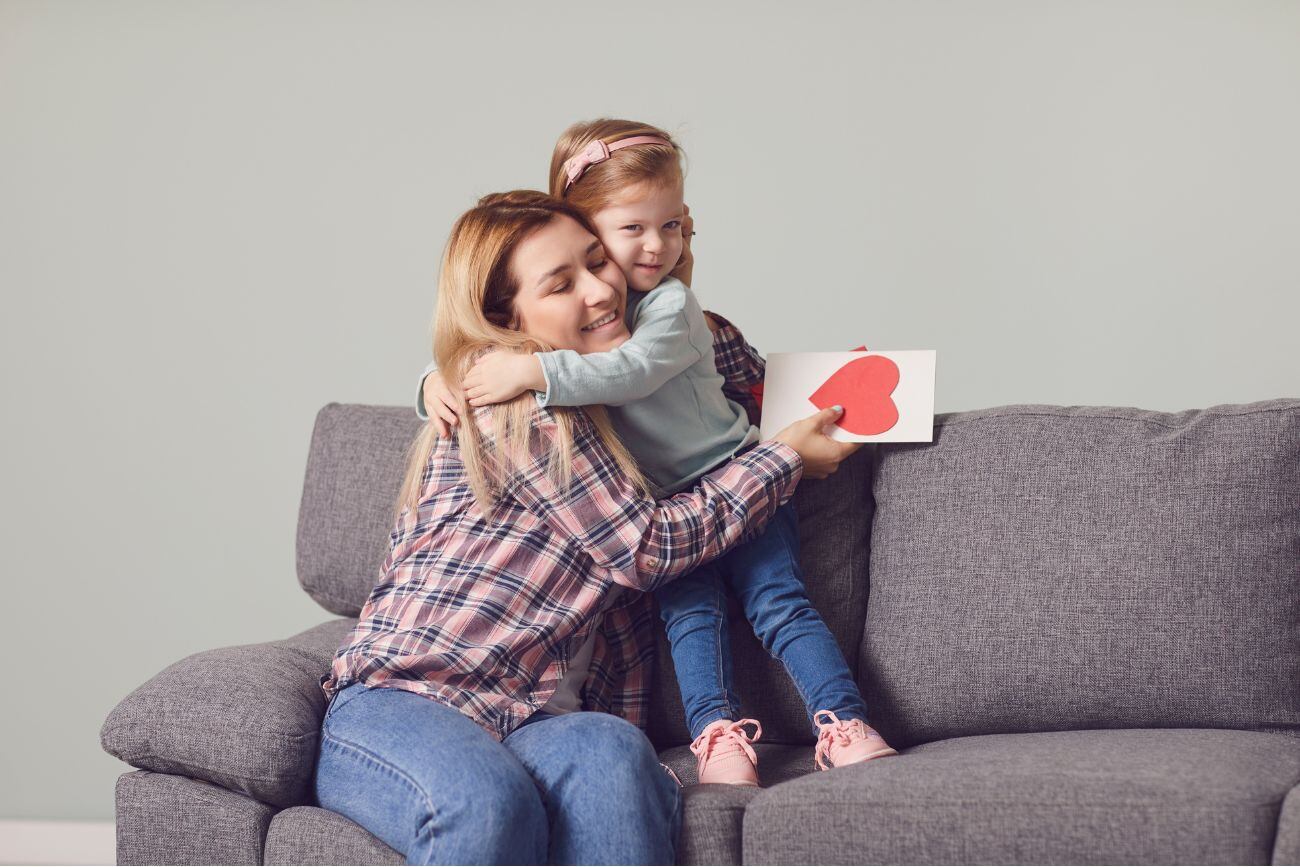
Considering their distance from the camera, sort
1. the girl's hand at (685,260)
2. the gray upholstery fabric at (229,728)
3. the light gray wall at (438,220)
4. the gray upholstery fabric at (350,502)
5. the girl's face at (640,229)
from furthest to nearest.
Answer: the light gray wall at (438,220) < the gray upholstery fabric at (350,502) < the girl's hand at (685,260) < the girl's face at (640,229) < the gray upholstery fabric at (229,728)

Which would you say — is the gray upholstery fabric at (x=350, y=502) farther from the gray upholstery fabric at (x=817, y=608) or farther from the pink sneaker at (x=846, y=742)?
the pink sneaker at (x=846, y=742)

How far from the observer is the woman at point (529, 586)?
1505 mm

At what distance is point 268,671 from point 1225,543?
136 cm

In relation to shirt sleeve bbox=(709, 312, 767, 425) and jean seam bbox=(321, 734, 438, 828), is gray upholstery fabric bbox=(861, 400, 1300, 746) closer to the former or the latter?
shirt sleeve bbox=(709, 312, 767, 425)

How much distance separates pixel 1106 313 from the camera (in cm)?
247

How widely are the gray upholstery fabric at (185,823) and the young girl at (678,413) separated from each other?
59cm

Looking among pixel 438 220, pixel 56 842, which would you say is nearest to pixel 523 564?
pixel 438 220

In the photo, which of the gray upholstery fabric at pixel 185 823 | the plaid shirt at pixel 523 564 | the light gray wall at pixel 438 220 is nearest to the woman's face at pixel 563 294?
the plaid shirt at pixel 523 564

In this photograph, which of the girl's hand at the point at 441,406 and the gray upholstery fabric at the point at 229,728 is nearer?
the gray upholstery fabric at the point at 229,728

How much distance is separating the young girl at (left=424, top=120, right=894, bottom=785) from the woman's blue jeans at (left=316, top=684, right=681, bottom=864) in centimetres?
23

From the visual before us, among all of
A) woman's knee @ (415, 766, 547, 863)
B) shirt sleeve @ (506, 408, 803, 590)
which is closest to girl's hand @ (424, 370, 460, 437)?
shirt sleeve @ (506, 408, 803, 590)

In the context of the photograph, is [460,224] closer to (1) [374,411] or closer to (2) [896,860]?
(1) [374,411]

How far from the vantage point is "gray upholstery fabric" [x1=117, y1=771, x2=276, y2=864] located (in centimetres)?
164

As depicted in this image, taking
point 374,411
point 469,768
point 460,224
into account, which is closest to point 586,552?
point 469,768
